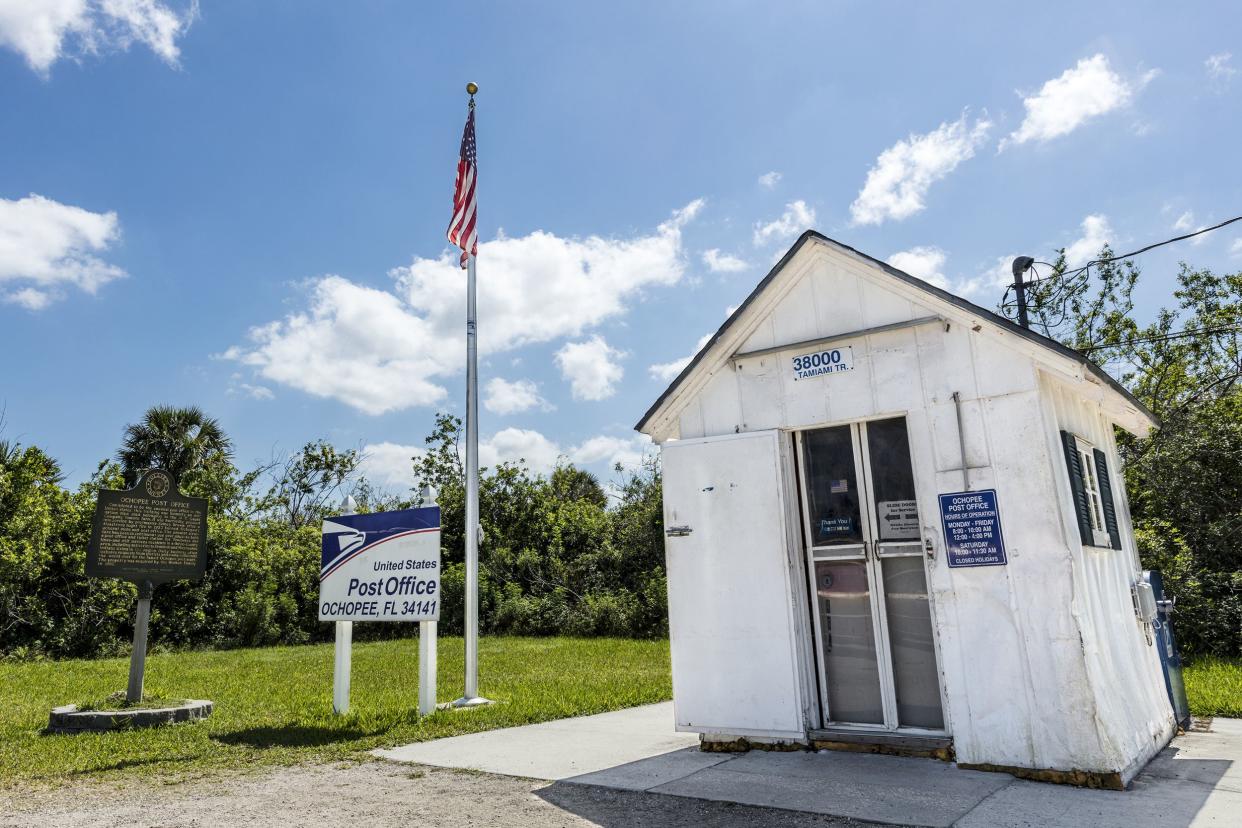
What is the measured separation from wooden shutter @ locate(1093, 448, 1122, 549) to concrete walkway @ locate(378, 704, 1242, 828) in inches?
64.0

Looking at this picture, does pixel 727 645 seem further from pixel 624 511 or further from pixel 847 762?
pixel 624 511

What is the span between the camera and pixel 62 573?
19484 mm

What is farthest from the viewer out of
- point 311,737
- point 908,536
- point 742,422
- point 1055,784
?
point 311,737

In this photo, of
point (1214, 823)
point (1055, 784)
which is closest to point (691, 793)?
point (1055, 784)

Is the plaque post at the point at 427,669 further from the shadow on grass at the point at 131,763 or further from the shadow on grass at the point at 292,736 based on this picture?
the shadow on grass at the point at 131,763

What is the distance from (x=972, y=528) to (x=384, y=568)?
630 cm

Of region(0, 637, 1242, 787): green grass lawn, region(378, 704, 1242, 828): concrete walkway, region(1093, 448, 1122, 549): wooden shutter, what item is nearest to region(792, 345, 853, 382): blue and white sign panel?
region(1093, 448, 1122, 549): wooden shutter

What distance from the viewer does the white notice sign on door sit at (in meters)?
6.07

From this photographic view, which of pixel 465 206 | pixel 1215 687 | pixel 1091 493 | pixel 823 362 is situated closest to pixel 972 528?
pixel 1091 493

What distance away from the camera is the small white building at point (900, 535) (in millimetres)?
5211

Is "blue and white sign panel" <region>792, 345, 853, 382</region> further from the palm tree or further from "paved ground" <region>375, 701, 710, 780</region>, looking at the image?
the palm tree

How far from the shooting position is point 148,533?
9.57 m

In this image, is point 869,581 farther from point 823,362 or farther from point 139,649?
point 139,649

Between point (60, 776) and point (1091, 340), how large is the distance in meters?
20.8
